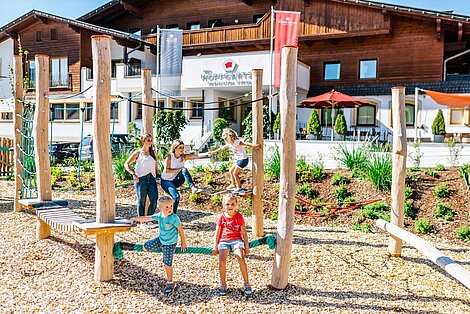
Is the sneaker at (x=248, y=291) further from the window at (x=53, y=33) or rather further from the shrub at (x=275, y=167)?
the window at (x=53, y=33)

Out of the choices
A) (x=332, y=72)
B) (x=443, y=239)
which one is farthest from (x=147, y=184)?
(x=332, y=72)

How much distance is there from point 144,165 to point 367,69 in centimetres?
1854

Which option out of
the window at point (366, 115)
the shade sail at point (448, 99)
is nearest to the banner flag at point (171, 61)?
the window at point (366, 115)

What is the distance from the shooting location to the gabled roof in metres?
26.4

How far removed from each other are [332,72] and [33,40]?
20.4 meters

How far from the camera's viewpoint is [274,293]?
5.07 m

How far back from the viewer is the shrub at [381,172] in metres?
9.81

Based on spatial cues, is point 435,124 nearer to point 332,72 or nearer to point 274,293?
point 332,72

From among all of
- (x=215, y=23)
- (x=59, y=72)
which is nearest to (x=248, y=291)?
(x=215, y=23)

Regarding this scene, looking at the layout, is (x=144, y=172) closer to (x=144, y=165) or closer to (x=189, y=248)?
(x=144, y=165)

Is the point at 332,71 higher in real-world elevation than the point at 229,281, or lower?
higher

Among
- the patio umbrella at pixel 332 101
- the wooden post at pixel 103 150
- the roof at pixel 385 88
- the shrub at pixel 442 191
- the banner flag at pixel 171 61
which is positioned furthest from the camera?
the banner flag at pixel 171 61

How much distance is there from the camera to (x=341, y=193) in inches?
391

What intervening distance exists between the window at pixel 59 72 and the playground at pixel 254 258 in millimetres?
22957
